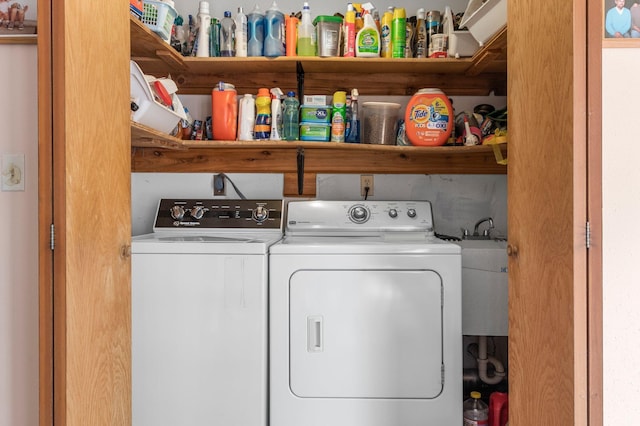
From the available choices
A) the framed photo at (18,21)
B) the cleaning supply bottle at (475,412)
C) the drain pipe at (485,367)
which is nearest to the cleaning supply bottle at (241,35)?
the framed photo at (18,21)

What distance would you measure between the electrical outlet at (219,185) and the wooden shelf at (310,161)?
4 cm

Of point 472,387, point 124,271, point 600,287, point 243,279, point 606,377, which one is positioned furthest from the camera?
point 472,387

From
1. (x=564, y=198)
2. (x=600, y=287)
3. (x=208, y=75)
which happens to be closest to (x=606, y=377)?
(x=600, y=287)

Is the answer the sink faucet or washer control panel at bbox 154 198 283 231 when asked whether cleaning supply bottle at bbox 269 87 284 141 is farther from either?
the sink faucet

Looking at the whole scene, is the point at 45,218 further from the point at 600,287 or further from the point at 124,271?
the point at 600,287

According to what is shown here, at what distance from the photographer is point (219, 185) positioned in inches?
107

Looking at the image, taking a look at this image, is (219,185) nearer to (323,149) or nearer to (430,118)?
(323,149)

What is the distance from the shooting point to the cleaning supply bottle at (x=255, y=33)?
2492mm

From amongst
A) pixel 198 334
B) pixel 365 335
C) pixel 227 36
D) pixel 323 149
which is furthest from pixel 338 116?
pixel 198 334

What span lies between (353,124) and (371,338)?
1150 mm

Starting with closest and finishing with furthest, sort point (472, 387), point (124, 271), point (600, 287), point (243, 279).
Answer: point (600, 287) → point (124, 271) → point (243, 279) → point (472, 387)

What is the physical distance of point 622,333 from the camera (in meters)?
1.25

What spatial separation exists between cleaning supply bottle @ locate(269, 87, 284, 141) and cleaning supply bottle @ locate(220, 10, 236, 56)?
11.9 inches

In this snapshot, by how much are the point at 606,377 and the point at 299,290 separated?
3.72 feet
